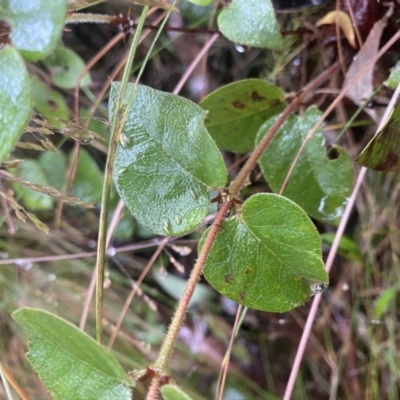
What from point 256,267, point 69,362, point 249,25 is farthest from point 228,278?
point 249,25

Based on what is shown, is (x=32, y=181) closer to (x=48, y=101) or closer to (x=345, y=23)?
(x=48, y=101)

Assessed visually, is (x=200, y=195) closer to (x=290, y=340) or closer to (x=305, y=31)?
(x=305, y=31)

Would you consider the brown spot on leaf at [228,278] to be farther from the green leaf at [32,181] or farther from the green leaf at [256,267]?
the green leaf at [32,181]

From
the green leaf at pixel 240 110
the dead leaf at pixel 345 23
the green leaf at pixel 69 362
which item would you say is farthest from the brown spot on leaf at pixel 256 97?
the green leaf at pixel 69 362

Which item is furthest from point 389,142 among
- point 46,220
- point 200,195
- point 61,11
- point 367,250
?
point 46,220

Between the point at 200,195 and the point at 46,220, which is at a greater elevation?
the point at 200,195
